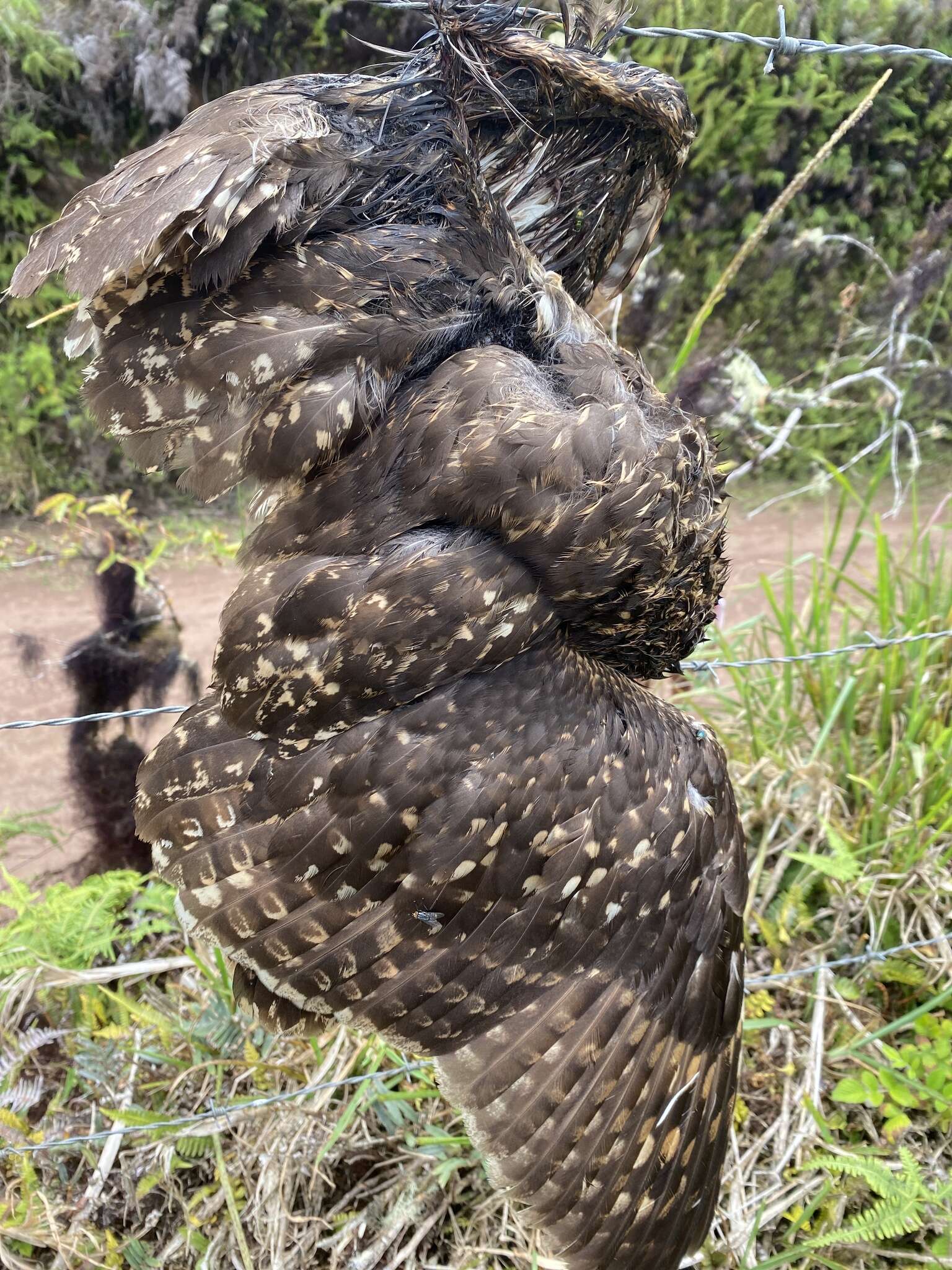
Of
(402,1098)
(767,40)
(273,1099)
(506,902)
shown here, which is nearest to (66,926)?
(273,1099)

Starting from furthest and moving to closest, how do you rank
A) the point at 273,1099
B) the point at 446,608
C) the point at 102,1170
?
the point at 102,1170 < the point at 273,1099 < the point at 446,608

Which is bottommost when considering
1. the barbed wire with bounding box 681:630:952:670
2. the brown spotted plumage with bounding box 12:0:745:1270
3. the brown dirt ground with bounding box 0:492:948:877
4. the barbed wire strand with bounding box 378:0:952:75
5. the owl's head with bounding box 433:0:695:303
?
the brown dirt ground with bounding box 0:492:948:877

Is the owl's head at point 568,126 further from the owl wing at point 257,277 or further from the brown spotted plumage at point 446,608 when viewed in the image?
the owl wing at point 257,277

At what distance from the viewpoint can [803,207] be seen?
5102 millimetres

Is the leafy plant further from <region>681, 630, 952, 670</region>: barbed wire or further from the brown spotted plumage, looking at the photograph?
<region>681, 630, 952, 670</region>: barbed wire

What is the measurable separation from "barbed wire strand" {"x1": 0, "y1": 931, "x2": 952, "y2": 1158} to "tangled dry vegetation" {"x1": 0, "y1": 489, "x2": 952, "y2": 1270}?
0.01 m

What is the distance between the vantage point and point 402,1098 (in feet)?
5.52

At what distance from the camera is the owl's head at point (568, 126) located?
1.11 meters

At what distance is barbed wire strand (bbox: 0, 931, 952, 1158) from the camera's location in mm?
1528

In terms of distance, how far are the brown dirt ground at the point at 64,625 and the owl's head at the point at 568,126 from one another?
1.42 metres

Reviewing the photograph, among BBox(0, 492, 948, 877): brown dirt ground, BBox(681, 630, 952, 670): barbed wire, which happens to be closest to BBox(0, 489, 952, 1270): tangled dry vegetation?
BBox(681, 630, 952, 670): barbed wire

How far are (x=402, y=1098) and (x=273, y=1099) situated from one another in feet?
0.87

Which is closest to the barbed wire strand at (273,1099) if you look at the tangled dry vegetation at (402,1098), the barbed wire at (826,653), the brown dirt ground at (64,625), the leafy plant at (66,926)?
the tangled dry vegetation at (402,1098)

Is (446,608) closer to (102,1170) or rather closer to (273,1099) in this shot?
(273,1099)
